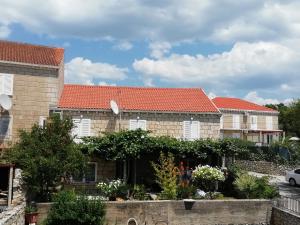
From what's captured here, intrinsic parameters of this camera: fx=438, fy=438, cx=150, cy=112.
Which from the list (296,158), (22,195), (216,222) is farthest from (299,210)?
(296,158)

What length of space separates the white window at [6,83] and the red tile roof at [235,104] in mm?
35563

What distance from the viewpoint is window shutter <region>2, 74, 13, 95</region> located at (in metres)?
29.1

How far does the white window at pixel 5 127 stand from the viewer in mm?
29062

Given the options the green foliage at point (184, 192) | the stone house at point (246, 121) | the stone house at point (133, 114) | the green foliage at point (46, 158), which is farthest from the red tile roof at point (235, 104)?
the green foliage at point (46, 158)

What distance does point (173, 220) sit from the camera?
2248 cm

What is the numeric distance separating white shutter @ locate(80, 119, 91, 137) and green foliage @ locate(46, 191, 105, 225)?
422 inches

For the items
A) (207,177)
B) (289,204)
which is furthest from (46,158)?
(289,204)

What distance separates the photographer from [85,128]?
31062mm

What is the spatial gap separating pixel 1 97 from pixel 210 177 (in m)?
14.0

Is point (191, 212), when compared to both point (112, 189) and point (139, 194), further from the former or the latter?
point (112, 189)

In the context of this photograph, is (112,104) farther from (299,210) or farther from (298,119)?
(298,119)

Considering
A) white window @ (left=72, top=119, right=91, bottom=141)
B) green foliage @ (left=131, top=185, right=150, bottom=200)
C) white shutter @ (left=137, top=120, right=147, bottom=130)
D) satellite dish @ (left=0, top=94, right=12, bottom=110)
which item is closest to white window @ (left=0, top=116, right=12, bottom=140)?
satellite dish @ (left=0, top=94, right=12, bottom=110)

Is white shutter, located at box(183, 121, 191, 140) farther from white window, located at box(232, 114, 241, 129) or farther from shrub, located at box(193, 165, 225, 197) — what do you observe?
white window, located at box(232, 114, 241, 129)

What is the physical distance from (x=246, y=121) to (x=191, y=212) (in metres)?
39.7
